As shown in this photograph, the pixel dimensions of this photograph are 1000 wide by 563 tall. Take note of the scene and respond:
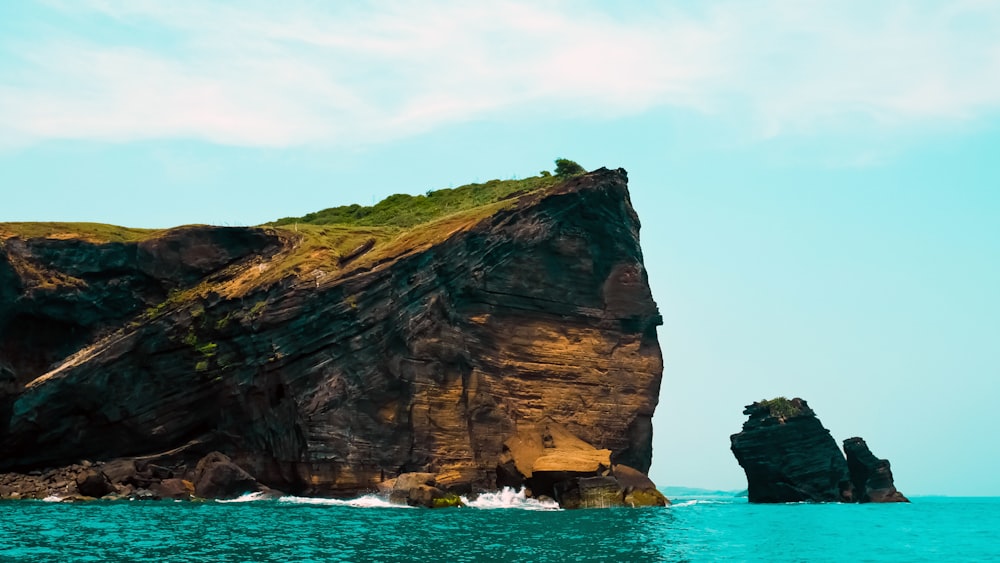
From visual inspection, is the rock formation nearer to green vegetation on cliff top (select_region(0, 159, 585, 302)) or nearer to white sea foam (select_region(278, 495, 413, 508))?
green vegetation on cliff top (select_region(0, 159, 585, 302))

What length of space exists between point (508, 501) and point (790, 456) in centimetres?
3711

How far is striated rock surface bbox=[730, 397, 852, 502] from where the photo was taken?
9250cm

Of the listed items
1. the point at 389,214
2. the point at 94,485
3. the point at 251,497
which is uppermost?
the point at 389,214

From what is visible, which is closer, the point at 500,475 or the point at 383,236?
the point at 500,475

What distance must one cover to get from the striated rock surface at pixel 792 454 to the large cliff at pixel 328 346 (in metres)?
19.1

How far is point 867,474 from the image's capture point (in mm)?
98500

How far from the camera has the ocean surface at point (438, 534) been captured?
36219mm

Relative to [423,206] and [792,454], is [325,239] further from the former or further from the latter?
[792,454]

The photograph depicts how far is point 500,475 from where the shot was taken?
234 feet

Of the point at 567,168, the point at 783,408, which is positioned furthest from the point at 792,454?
the point at 567,168

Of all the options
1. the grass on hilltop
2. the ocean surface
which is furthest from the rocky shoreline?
the grass on hilltop

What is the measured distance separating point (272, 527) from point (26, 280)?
1601 inches

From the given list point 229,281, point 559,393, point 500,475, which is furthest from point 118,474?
point 559,393

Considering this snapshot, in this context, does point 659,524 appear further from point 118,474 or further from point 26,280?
point 26,280
